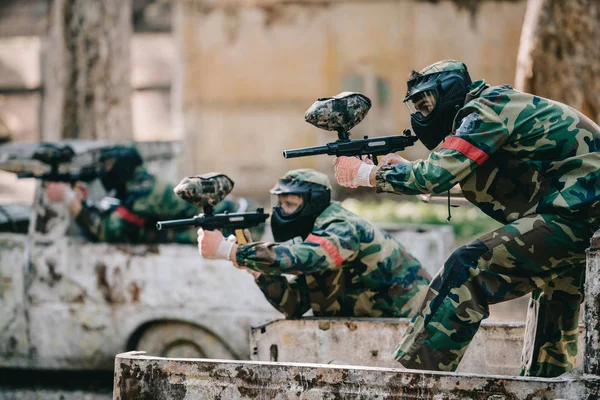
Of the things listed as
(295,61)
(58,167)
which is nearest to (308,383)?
(58,167)

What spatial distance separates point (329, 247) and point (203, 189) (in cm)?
80

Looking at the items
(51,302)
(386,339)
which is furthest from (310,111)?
(51,302)

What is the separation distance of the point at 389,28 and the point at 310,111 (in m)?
15.5

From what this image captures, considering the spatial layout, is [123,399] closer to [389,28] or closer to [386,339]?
[386,339]

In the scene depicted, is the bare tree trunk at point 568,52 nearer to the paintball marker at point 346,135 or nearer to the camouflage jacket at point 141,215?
the camouflage jacket at point 141,215

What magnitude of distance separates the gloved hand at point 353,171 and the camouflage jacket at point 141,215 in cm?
310

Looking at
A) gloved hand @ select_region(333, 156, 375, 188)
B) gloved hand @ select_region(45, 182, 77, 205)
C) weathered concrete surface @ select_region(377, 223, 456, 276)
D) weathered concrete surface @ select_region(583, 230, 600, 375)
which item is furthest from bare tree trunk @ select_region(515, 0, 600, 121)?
weathered concrete surface @ select_region(583, 230, 600, 375)

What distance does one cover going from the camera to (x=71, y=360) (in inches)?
320

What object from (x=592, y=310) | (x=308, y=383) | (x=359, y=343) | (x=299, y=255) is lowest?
(x=308, y=383)

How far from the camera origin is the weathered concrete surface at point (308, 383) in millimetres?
4344

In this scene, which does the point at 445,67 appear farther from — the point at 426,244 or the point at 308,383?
the point at 426,244

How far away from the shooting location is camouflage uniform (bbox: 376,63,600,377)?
4.79m

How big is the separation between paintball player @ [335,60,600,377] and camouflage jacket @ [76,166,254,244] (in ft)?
11.5

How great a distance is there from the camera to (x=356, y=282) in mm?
6230
